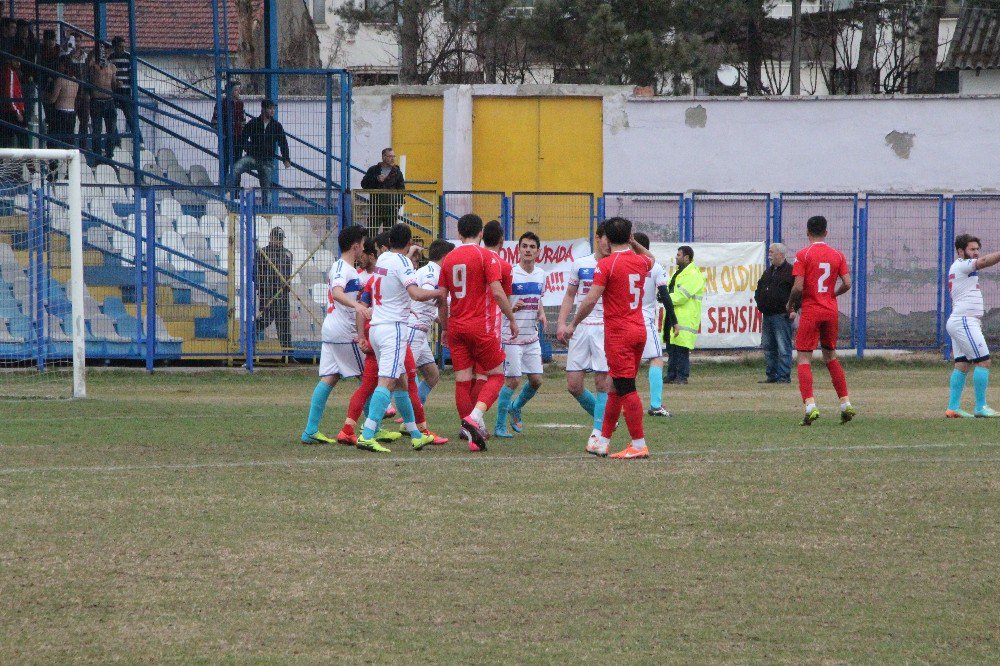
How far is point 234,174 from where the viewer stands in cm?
2125

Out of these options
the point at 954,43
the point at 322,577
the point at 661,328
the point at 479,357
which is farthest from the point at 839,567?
the point at 954,43

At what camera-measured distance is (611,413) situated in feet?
34.5

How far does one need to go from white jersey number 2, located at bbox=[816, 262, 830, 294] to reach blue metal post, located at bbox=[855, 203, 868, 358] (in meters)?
10.4

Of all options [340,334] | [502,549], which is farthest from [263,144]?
[502,549]

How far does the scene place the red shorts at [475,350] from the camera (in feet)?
37.1

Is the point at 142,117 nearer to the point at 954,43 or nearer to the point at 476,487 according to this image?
the point at 476,487

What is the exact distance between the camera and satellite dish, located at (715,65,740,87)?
45.0m

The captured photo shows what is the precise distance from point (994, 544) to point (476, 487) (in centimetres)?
335

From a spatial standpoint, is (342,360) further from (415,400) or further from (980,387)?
(980,387)

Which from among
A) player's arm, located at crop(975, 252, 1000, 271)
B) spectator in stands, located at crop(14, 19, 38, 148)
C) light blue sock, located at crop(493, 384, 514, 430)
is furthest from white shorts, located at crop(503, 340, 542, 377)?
spectator in stands, located at crop(14, 19, 38, 148)

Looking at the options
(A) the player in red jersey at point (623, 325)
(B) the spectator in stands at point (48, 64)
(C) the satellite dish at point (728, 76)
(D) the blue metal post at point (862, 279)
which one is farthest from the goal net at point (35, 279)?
(C) the satellite dish at point (728, 76)

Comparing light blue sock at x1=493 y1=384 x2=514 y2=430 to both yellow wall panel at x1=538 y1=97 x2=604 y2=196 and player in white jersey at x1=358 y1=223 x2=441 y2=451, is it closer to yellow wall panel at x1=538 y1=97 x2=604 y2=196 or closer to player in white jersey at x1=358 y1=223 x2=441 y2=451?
player in white jersey at x1=358 y1=223 x2=441 y2=451

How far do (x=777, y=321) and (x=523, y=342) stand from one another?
8.50 metres

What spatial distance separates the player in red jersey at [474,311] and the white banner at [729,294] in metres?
11.5
